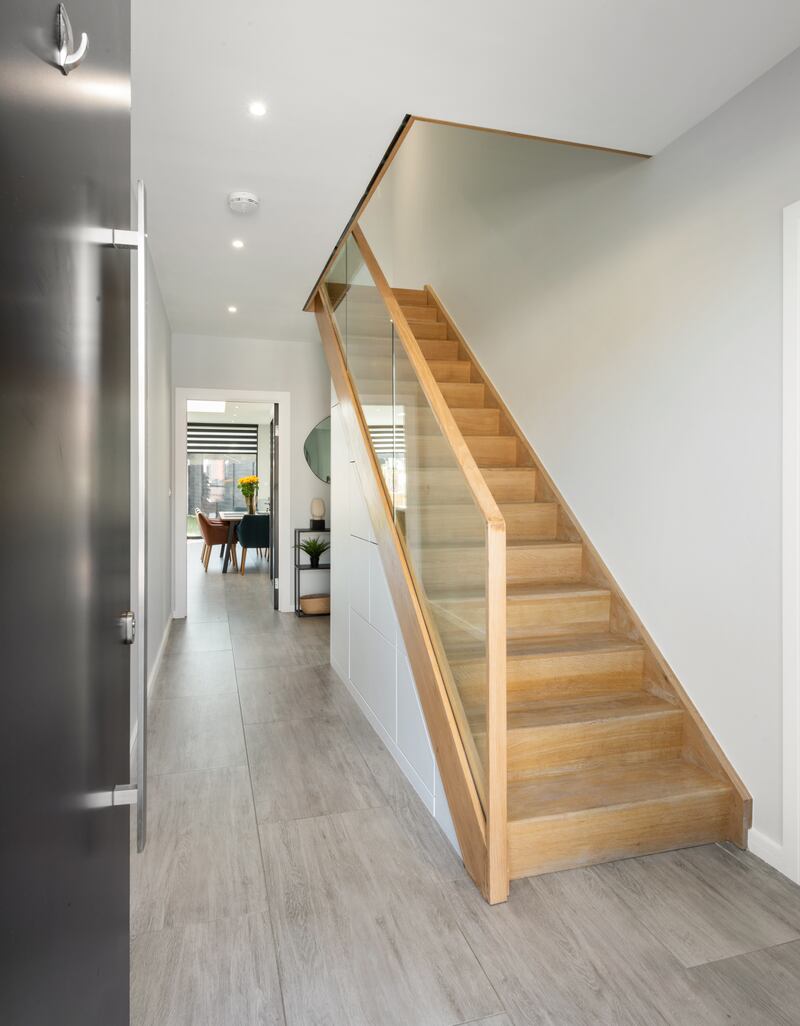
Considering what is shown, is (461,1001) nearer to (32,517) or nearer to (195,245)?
(32,517)

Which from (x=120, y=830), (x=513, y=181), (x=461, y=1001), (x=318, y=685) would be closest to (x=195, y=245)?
(x=513, y=181)

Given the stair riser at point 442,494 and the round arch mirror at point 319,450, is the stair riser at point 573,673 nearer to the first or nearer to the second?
the stair riser at point 442,494

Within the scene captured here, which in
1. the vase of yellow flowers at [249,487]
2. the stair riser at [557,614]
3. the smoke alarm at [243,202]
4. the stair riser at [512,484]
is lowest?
the stair riser at [557,614]

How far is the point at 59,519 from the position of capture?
0.71 metres

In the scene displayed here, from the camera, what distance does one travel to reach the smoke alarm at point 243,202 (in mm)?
3135

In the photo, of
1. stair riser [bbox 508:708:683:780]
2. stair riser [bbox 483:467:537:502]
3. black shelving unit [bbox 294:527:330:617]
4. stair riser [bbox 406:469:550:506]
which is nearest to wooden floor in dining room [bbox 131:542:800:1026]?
stair riser [bbox 508:708:683:780]

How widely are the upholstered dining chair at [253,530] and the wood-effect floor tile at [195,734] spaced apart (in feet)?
20.0

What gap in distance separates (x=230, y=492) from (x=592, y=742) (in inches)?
500

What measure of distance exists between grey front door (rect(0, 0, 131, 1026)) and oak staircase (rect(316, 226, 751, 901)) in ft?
3.85

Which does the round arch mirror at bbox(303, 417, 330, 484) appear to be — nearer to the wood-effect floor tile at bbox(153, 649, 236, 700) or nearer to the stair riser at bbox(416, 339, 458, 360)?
the stair riser at bbox(416, 339, 458, 360)

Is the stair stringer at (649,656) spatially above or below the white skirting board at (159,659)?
above

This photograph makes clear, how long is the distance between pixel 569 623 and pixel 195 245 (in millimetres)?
2928

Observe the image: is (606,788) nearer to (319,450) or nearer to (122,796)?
(122,796)

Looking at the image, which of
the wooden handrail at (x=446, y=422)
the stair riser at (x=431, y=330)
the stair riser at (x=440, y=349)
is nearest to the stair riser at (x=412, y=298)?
the stair riser at (x=431, y=330)
